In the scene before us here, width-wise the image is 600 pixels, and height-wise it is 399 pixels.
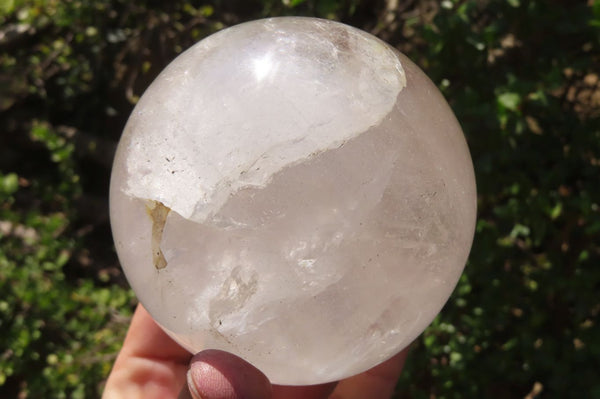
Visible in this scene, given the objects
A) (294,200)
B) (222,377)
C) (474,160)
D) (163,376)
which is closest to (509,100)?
(474,160)

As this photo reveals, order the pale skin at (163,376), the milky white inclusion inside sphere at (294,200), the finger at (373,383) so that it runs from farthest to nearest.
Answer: the finger at (373,383) < the pale skin at (163,376) < the milky white inclusion inside sphere at (294,200)

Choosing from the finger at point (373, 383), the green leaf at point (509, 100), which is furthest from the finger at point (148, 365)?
the green leaf at point (509, 100)

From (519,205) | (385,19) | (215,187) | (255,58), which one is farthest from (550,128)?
(215,187)

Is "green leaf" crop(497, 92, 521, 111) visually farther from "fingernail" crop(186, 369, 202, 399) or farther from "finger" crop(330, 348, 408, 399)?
"fingernail" crop(186, 369, 202, 399)

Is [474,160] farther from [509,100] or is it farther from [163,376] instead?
[163,376]

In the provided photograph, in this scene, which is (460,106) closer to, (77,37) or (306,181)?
(306,181)

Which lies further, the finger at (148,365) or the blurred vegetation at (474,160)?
the blurred vegetation at (474,160)

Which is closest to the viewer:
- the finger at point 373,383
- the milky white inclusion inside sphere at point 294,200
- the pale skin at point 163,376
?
the milky white inclusion inside sphere at point 294,200

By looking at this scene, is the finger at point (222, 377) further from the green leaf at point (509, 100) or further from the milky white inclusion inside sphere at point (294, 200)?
the green leaf at point (509, 100)
